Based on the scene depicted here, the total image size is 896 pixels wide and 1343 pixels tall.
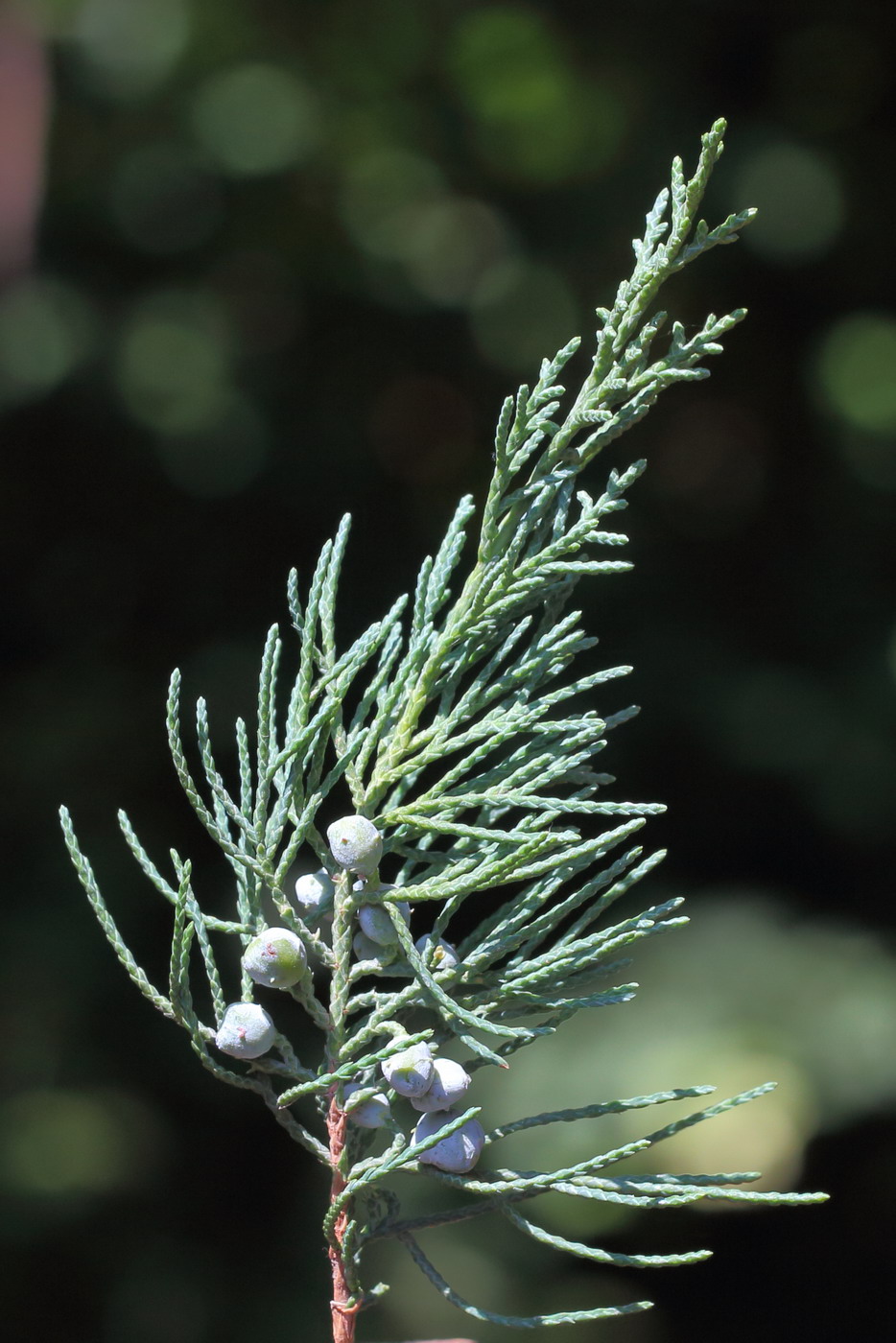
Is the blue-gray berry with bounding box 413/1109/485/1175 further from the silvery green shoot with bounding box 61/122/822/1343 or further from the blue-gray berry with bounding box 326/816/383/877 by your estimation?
the blue-gray berry with bounding box 326/816/383/877

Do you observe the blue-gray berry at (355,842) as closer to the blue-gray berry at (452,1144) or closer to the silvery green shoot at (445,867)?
the silvery green shoot at (445,867)

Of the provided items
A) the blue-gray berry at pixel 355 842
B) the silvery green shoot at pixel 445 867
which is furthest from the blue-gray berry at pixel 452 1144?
the blue-gray berry at pixel 355 842

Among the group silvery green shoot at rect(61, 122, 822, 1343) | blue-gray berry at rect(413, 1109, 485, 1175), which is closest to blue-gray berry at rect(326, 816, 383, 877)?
silvery green shoot at rect(61, 122, 822, 1343)

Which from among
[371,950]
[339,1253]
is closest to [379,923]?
[371,950]

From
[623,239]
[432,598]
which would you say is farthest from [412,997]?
[623,239]

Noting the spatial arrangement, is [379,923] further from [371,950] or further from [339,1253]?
[339,1253]

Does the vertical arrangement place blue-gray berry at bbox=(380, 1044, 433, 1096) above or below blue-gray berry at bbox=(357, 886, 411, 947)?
below
